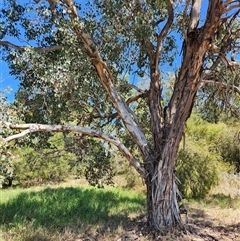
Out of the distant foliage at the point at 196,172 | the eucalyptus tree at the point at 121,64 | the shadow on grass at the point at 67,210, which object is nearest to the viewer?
the eucalyptus tree at the point at 121,64

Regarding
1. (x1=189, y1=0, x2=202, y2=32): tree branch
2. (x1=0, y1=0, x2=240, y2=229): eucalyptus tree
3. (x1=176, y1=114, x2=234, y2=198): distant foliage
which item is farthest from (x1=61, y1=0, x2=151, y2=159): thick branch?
(x1=176, y1=114, x2=234, y2=198): distant foliage

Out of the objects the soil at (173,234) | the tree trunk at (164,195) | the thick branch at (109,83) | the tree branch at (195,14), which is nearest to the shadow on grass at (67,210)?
the soil at (173,234)

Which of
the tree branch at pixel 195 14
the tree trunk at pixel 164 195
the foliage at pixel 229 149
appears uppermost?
the tree branch at pixel 195 14

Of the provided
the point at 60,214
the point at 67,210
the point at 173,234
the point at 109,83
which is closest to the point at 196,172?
the point at 67,210

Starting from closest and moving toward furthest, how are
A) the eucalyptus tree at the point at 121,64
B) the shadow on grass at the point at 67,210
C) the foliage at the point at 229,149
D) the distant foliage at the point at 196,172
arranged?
1. the eucalyptus tree at the point at 121,64
2. the shadow on grass at the point at 67,210
3. the distant foliage at the point at 196,172
4. the foliage at the point at 229,149

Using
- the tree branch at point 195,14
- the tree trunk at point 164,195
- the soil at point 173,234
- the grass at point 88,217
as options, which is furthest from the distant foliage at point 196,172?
the tree branch at point 195,14

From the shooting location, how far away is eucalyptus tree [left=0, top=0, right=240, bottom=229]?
5.59 meters

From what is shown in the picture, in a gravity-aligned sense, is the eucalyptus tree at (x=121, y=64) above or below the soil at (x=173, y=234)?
above

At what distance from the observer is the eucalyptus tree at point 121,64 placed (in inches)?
220

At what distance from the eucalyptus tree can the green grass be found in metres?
1.77

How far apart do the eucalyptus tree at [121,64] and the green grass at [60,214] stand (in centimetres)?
177

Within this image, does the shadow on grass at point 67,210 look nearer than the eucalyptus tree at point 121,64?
No

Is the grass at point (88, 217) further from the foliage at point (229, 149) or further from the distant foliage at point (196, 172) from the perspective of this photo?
the foliage at point (229, 149)

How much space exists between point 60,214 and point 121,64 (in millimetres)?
4071
